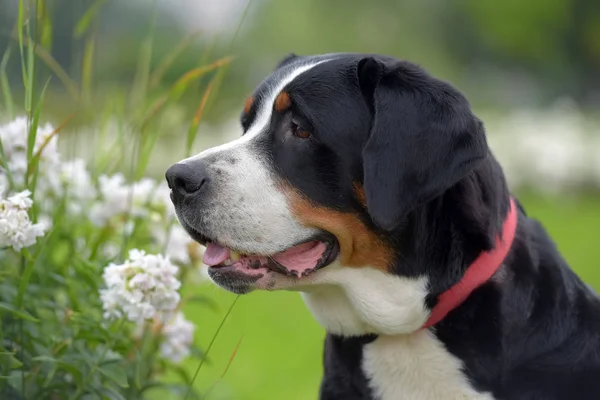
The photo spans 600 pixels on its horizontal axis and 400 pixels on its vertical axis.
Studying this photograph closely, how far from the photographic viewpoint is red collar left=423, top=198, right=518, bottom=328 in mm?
2672

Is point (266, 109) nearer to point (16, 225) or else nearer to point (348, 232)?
point (348, 232)

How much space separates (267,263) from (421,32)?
65.0ft

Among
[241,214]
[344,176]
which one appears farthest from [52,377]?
[344,176]

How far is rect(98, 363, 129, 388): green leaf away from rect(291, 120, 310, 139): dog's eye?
873 millimetres

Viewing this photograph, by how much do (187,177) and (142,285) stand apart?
13.4 inches

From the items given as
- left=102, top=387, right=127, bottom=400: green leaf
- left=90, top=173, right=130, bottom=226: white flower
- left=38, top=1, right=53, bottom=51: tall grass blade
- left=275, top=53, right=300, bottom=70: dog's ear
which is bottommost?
left=102, top=387, right=127, bottom=400: green leaf

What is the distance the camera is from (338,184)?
2.72 m

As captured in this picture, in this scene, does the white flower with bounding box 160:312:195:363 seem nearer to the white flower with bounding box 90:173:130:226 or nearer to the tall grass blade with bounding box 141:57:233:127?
the white flower with bounding box 90:173:130:226

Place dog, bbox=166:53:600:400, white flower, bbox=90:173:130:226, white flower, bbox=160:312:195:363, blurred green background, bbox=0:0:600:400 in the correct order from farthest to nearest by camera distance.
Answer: blurred green background, bbox=0:0:600:400 < white flower, bbox=90:173:130:226 < white flower, bbox=160:312:195:363 < dog, bbox=166:53:600:400

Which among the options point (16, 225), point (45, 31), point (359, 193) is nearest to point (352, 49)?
point (45, 31)

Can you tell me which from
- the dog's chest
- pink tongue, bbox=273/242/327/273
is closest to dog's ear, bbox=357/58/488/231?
pink tongue, bbox=273/242/327/273

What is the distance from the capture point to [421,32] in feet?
72.0

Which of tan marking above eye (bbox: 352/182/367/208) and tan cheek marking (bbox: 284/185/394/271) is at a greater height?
tan marking above eye (bbox: 352/182/367/208)

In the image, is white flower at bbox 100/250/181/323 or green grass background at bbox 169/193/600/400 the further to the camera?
green grass background at bbox 169/193/600/400
